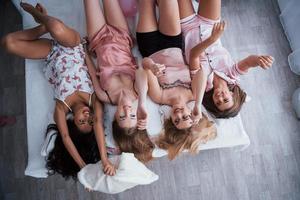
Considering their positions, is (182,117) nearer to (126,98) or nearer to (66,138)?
(126,98)

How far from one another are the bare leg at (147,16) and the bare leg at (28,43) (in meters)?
0.40

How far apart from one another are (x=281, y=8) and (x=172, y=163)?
42.9 inches

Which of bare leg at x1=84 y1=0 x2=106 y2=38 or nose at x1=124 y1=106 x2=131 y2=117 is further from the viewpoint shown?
bare leg at x1=84 y1=0 x2=106 y2=38

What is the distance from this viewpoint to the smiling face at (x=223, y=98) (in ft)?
3.97

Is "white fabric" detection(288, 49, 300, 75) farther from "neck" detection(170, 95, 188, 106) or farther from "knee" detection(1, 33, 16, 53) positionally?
"knee" detection(1, 33, 16, 53)

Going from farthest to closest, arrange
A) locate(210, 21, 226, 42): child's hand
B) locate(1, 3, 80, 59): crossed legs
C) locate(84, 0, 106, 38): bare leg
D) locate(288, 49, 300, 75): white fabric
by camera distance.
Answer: locate(288, 49, 300, 75): white fabric, locate(84, 0, 106, 38): bare leg, locate(1, 3, 80, 59): crossed legs, locate(210, 21, 226, 42): child's hand

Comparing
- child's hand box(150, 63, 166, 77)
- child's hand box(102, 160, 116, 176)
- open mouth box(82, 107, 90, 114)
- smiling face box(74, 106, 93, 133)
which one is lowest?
child's hand box(102, 160, 116, 176)

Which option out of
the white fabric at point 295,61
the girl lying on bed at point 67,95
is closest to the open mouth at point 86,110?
the girl lying on bed at point 67,95

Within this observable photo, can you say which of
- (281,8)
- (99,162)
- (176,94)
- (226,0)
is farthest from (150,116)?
(281,8)

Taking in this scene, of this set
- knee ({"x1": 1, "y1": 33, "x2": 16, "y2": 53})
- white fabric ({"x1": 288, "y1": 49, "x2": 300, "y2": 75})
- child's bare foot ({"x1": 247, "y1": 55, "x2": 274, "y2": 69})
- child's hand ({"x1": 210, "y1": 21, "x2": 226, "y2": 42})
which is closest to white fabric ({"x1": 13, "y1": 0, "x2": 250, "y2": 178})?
knee ({"x1": 1, "y1": 33, "x2": 16, "y2": 53})

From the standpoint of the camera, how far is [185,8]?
135cm

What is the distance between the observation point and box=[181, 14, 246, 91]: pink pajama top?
126 cm

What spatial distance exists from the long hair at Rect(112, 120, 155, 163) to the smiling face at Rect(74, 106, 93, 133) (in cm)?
10

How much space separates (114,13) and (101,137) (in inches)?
20.6
